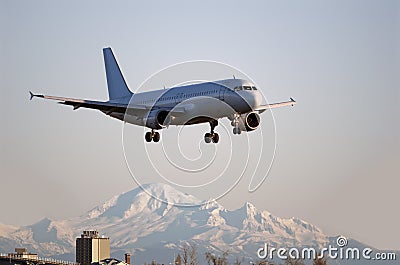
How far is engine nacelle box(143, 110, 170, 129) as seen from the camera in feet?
360

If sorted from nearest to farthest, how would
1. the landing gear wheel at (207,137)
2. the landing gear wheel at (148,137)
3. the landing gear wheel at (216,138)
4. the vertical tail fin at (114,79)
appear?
the landing gear wheel at (207,137) < the landing gear wheel at (216,138) < the landing gear wheel at (148,137) < the vertical tail fin at (114,79)

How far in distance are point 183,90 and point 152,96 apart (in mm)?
8738

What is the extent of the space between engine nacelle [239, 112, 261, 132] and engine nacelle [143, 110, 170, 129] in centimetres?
853

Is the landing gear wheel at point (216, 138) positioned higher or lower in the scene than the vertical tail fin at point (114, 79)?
lower

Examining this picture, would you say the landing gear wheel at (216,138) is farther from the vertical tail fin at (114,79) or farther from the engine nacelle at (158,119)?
the vertical tail fin at (114,79)

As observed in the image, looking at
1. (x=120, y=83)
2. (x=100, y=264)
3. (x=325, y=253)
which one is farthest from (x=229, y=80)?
(x=100, y=264)

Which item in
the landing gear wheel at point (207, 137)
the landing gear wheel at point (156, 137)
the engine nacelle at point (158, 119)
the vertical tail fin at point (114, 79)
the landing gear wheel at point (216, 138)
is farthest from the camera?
the vertical tail fin at point (114, 79)

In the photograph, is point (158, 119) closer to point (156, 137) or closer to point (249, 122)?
point (156, 137)

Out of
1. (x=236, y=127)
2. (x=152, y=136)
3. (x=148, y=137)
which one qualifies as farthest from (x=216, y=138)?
(x=148, y=137)

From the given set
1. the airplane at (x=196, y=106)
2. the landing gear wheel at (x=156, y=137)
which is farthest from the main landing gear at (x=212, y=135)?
the landing gear wheel at (x=156, y=137)

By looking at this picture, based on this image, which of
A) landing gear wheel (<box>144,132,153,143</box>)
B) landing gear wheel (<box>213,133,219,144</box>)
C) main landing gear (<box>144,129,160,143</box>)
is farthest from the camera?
main landing gear (<box>144,129,160,143</box>)

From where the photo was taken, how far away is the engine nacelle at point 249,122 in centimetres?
10525

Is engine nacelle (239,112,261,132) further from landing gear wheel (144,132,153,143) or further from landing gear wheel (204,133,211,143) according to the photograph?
landing gear wheel (144,132,153,143)

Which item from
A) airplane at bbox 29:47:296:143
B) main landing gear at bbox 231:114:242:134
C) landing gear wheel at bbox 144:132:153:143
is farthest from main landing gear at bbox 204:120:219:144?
landing gear wheel at bbox 144:132:153:143
